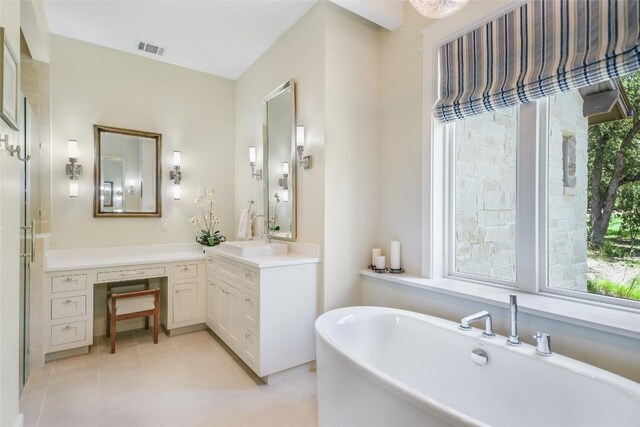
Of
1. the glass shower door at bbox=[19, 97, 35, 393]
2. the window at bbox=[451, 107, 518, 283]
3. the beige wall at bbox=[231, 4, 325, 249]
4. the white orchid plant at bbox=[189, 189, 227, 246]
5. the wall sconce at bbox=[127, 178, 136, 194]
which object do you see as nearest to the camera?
the window at bbox=[451, 107, 518, 283]

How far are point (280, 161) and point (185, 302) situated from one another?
69.3 inches

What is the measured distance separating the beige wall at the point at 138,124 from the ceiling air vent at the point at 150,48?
18 cm

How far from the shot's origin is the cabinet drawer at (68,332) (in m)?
2.68

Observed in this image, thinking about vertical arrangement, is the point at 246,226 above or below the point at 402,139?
below

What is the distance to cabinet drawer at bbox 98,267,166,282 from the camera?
2.88 metres

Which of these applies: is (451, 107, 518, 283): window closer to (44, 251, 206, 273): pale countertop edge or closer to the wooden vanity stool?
(44, 251, 206, 273): pale countertop edge

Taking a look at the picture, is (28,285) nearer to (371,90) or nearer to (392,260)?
(392,260)

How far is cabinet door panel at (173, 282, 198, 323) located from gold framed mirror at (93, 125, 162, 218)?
0.91m

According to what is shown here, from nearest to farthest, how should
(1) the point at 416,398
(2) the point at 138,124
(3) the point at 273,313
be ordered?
(1) the point at 416,398, (3) the point at 273,313, (2) the point at 138,124

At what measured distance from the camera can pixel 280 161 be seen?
308 cm

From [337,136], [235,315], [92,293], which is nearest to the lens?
[337,136]

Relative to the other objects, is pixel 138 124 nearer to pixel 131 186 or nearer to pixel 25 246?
pixel 131 186

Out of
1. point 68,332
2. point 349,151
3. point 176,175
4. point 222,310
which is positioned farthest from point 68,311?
point 349,151

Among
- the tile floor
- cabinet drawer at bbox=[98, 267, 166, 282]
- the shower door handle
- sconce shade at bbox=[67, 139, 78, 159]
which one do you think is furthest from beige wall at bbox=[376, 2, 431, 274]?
sconce shade at bbox=[67, 139, 78, 159]
